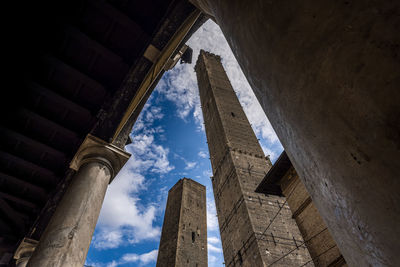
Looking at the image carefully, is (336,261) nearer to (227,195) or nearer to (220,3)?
(220,3)

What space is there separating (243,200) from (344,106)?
25.8ft

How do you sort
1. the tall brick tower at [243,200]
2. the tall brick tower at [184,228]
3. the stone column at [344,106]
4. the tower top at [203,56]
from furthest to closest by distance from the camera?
the tower top at [203,56], the tall brick tower at [184,228], the tall brick tower at [243,200], the stone column at [344,106]

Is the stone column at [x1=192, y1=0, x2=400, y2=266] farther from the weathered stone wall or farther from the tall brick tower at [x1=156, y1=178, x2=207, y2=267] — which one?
the tall brick tower at [x1=156, y1=178, x2=207, y2=267]

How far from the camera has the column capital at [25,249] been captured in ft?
15.7

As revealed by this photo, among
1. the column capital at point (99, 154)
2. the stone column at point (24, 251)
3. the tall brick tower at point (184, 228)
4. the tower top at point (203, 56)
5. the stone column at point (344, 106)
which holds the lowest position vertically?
the stone column at point (344, 106)

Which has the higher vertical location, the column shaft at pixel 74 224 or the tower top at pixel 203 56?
the tower top at pixel 203 56

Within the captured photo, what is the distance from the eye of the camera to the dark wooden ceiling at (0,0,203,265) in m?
2.93

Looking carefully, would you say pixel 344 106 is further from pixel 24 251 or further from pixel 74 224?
pixel 24 251

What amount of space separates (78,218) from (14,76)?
2393mm

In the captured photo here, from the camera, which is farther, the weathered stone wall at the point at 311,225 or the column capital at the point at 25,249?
the column capital at the point at 25,249

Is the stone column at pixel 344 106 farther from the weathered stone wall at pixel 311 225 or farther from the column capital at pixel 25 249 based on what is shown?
the column capital at pixel 25 249

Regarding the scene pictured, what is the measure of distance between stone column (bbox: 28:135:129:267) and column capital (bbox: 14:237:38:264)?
3357mm

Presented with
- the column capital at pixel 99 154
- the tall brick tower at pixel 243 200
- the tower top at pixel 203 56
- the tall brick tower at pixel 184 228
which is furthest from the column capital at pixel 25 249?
the tower top at pixel 203 56

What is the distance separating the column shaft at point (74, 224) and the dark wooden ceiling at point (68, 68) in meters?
0.78
